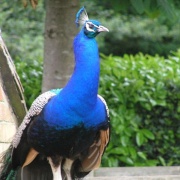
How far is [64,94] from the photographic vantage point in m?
4.03

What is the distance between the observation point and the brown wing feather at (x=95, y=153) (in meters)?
4.28

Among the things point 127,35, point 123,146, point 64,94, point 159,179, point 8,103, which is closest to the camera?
point 64,94

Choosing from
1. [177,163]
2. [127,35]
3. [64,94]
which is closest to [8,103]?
[64,94]

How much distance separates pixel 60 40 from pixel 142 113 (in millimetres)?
A: 1570

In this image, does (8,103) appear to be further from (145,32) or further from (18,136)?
(145,32)

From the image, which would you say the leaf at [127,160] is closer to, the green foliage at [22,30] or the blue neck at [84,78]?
the blue neck at [84,78]

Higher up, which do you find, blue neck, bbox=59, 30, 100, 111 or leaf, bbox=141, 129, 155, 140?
blue neck, bbox=59, 30, 100, 111

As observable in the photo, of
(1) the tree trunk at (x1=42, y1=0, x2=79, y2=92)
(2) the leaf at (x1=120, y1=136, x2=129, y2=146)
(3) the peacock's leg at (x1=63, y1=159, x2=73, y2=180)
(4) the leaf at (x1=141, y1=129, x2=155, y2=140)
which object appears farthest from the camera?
(4) the leaf at (x1=141, y1=129, x2=155, y2=140)

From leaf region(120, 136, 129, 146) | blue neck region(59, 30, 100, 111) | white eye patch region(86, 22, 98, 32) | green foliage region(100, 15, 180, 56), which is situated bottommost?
green foliage region(100, 15, 180, 56)

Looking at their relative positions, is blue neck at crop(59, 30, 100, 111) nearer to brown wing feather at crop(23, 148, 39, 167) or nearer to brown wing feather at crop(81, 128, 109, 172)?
brown wing feather at crop(81, 128, 109, 172)

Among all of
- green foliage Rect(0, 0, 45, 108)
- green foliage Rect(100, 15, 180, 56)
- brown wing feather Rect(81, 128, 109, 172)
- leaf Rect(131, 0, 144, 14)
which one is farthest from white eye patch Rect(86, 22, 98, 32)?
green foliage Rect(100, 15, 180, 56)

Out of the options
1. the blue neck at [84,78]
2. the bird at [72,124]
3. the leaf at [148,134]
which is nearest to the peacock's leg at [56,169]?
the bird at [72,124]

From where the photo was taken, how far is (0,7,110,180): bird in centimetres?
402

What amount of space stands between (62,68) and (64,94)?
61.8 inches
